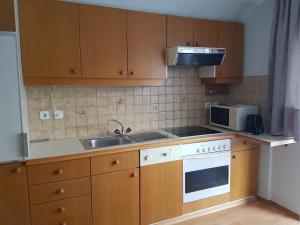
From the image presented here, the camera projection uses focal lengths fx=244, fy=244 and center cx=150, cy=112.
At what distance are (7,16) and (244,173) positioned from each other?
2.71 meters

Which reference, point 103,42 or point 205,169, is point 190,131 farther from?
point 103,42

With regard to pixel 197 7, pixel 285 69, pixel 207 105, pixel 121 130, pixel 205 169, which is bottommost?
pixel 205 169

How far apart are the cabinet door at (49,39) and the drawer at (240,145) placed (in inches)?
69.8

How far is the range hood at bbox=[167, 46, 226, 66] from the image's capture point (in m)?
2.42

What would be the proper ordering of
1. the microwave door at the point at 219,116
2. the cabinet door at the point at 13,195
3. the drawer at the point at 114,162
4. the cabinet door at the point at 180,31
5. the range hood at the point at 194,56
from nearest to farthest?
the cabinet door at the point at 13,195
the drawer at the point at 114,162
the range hood at the point at 194,56
the cabinet door at the point at 180,31
the microwave door at the point at 219,116

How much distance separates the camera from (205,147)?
99.1 inches

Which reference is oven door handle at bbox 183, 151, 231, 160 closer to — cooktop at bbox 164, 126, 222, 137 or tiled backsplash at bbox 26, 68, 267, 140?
cooktop at bbox 164, 126, 222, 137

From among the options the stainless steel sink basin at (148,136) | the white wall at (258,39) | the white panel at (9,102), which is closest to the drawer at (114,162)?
the stainless steel sink basin at (148,136)

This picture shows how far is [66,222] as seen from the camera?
202 cm

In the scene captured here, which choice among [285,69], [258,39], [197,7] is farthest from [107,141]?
[258,39]

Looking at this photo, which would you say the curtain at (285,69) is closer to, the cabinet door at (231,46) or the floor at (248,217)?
the cabinet door at (231,46)

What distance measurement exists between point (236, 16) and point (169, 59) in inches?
44.3

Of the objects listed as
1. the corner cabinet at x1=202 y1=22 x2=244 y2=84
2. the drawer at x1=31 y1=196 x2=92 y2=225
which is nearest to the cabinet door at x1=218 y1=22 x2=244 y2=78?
the corner cabinet at x1=202 y1=22 x2=244 y2=84

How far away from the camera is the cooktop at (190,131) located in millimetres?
2662
